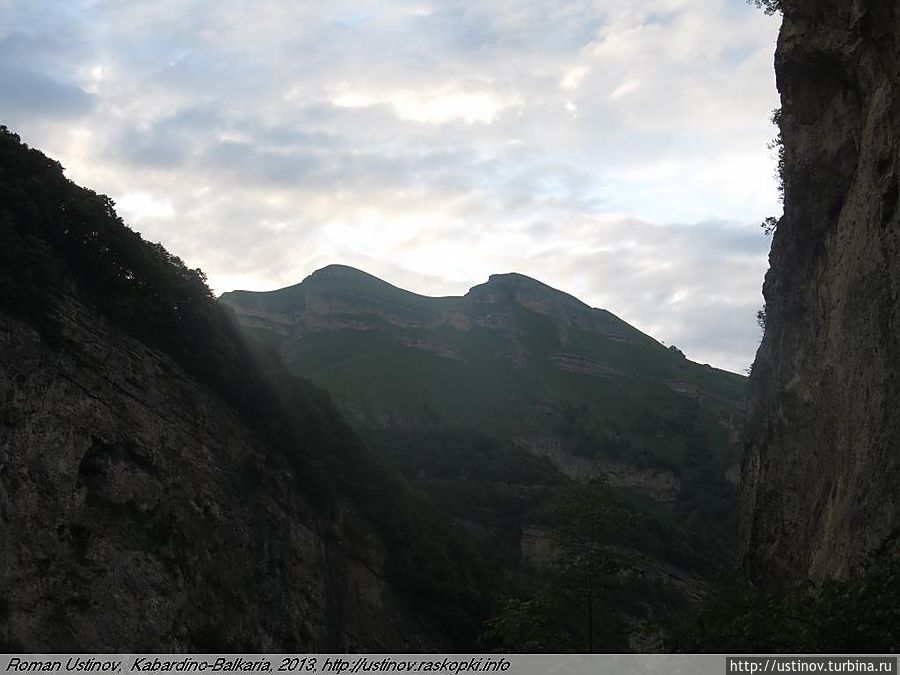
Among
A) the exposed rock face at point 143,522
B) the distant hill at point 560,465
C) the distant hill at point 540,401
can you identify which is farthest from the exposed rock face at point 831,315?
the distant hill at point 540,401

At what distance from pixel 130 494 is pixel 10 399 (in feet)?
20.9

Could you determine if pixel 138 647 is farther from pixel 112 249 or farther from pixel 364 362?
pixel 364 362

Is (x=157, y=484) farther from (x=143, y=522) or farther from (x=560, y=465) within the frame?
(x=560, y=465)

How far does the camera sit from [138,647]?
2830 cm

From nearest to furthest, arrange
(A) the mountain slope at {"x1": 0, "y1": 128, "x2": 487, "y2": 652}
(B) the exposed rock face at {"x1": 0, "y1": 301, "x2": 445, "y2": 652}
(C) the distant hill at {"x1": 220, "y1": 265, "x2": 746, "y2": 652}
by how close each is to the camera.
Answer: (C) the distant hill at {"x1": 220, "y1": 265, "x2": 746, "y2": 652} → (B) the exposed rock face at {"x1": 0, "y1": 301, "x2": 445, "y2": 652} → (A) the mountain slope at {"x1": 0, "y1": 128, "x2": 487, "y2": 652}

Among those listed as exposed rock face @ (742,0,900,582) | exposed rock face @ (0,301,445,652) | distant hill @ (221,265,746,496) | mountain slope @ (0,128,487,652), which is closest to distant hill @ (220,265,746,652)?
distant hill @ (221,265,746,496)

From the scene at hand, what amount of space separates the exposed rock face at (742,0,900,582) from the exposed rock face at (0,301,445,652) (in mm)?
22231

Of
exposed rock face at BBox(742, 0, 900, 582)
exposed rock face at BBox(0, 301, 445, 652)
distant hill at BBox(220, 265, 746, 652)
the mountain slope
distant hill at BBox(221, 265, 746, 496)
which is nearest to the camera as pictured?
exposed rock face at BBox(742, 0, 900, 582)

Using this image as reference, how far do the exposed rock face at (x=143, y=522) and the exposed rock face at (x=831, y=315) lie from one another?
22.2 m

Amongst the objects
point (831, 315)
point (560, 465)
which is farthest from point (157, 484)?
point (560, 465)

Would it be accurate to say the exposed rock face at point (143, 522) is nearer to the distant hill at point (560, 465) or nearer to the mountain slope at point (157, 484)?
the mountain slope at point (157, 484)

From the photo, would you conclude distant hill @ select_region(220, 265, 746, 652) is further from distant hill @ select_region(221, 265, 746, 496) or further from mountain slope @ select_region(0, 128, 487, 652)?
mountain slope @ select_region(0, 128, 487, 652)

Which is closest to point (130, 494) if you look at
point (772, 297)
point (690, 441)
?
point (772, 297)

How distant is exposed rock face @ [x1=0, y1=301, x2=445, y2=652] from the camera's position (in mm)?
26938
